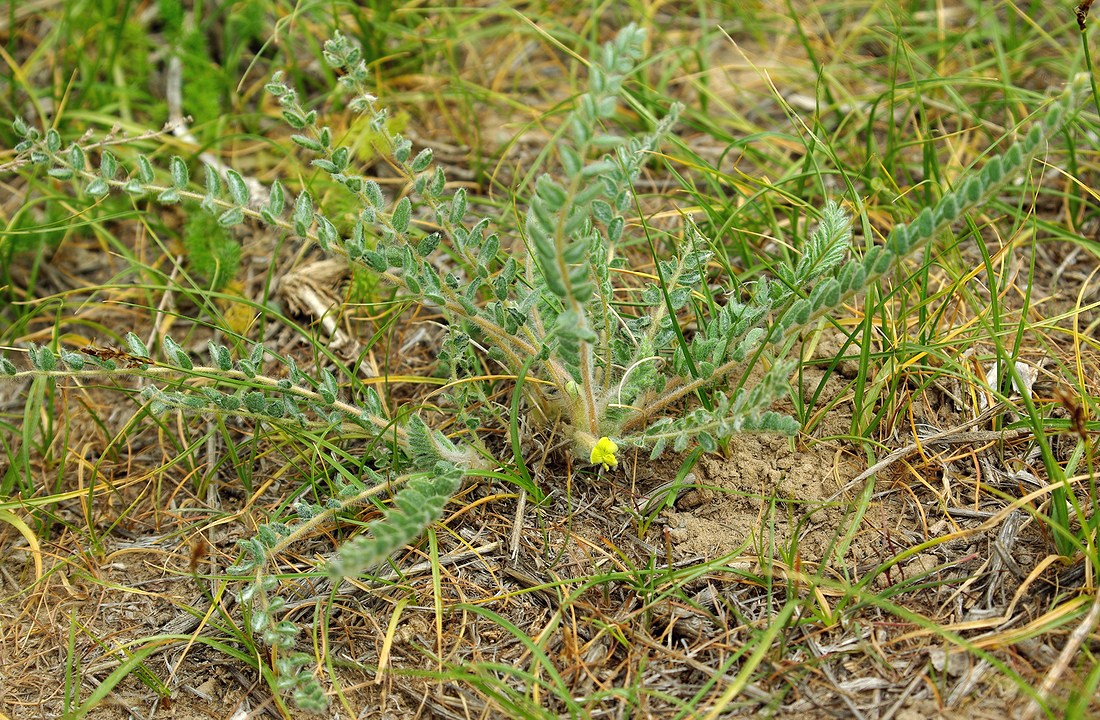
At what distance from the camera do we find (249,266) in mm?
2996

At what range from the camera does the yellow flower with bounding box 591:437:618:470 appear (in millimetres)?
2016

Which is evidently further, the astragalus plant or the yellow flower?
the yellow flower

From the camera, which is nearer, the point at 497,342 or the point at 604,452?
the point at 604,452

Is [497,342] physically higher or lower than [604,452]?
higher

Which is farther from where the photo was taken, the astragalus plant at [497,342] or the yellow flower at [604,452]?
the yellow flower at [604,452]

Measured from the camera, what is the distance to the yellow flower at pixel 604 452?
202cm

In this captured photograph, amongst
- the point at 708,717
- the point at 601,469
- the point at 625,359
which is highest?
the point at 625,359

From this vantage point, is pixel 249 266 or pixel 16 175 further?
pixel 16 175

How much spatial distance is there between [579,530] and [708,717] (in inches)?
22.2

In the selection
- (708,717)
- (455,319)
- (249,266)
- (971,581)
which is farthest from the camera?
(249,266)

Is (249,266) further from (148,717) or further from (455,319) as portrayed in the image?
(148,717)

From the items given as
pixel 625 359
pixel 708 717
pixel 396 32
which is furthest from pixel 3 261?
pixel 708 717

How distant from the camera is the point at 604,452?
6.64ft

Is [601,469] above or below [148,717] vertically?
above
